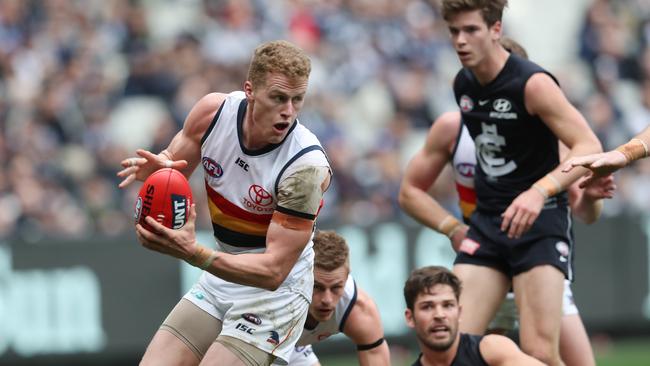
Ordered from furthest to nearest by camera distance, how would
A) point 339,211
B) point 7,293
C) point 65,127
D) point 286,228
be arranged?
1. point 339,211
2. point 65,127
3. point 7,293
4. point 286,228

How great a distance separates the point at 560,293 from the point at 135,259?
21.3ft

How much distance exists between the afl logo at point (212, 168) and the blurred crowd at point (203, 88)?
6399mm

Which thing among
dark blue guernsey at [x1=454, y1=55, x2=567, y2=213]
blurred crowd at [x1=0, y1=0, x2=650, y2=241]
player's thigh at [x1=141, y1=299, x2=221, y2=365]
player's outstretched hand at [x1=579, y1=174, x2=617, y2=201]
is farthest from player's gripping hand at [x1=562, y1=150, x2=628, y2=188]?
blurred crowd at [x1=0, y1=0, x2=650, y2=241]

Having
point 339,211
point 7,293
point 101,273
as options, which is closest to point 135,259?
point 101,273

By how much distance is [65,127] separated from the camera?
14.3 meters

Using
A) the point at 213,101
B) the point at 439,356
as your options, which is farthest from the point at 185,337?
the point at 439,356

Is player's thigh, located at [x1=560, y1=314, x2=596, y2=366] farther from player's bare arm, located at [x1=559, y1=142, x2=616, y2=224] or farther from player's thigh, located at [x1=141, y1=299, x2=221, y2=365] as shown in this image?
player's thigh, located at [x1=141, y1=299, x2=221, y2=365]

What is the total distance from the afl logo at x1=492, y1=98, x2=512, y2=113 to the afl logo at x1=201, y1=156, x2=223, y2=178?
6.04 feet

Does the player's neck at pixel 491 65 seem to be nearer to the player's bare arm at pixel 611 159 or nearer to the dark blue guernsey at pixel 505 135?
the dark blue guernsey at pixel 505 135

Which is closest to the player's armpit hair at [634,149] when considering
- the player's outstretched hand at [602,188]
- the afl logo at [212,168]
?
the player's outstretched hand at [602,188]

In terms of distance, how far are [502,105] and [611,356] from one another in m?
7.27

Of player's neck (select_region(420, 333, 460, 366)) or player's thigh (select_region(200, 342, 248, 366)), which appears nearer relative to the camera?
player's thigh (select_region(200, 342, 248, 366))

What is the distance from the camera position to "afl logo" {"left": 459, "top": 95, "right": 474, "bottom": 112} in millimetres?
8148

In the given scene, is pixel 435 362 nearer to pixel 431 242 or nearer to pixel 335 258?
pixel 335 258
